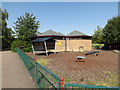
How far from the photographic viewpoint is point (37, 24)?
25.5 m

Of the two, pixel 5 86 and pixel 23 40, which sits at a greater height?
pixel 23 40

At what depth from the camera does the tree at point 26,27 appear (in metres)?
23.5

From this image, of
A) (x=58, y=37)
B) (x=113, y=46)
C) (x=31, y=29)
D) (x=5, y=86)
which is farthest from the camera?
(x=113, y=46)

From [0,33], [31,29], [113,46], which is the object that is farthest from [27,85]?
[113,46]

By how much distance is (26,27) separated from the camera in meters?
23.8

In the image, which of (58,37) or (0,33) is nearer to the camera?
(58,37)

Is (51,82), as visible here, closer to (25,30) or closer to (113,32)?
(25,30)

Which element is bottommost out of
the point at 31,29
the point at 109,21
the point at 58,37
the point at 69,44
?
the point at 69,44

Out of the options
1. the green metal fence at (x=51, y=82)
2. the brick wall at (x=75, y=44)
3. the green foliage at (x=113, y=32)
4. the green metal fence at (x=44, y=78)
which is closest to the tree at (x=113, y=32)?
the green foliage at (x=113, y=32)

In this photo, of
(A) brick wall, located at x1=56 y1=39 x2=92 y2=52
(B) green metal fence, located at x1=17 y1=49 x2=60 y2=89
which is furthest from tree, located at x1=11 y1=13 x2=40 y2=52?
(B) green metal fence, located at x1=17 y1=49 x2=60 y2=89

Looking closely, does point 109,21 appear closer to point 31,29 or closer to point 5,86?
point 31,29

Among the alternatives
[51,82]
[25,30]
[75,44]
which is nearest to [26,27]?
[25,30]

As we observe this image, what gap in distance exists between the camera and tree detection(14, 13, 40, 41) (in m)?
23.5

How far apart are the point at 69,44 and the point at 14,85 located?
75.2ft
